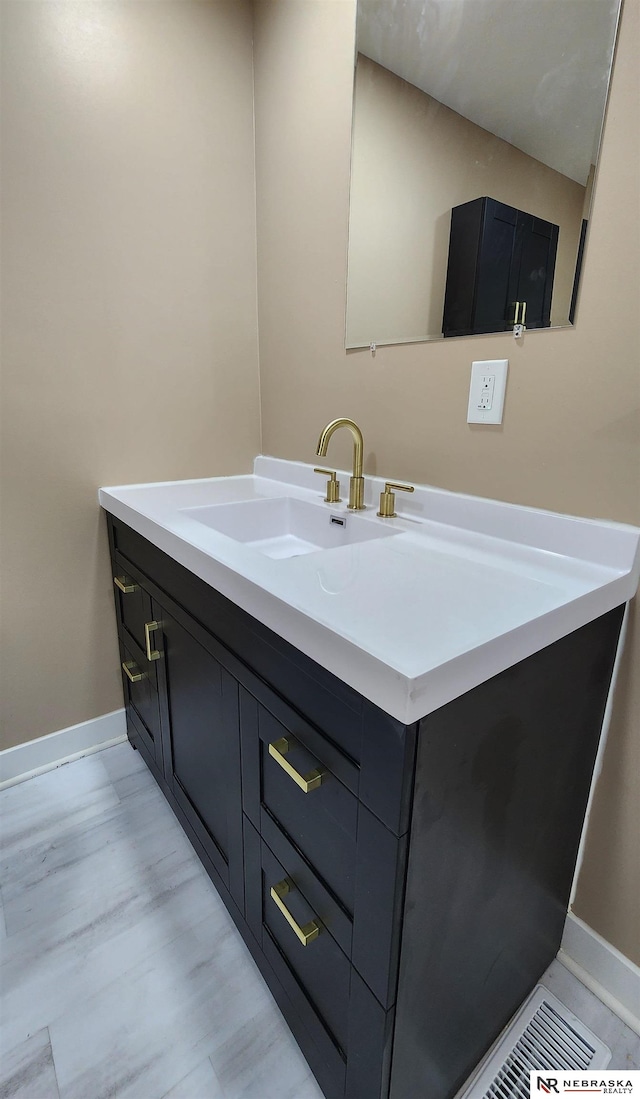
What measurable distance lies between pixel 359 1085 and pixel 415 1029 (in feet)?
0.44

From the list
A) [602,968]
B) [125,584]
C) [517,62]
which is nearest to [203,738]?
[125,584]

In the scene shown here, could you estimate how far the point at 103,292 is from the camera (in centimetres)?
141

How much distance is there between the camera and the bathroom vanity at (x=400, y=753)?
61 centimetres

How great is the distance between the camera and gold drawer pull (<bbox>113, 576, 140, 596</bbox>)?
4.66 ft

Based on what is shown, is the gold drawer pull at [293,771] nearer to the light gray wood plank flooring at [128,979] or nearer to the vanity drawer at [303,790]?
the vanity drawer at [303,790]

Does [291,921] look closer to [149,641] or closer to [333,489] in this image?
[149,641]

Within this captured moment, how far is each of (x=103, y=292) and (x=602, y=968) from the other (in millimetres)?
1970

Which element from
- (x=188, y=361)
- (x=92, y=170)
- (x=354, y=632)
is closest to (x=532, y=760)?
(x=354, y=632)

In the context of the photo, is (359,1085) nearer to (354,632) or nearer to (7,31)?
(354,632)

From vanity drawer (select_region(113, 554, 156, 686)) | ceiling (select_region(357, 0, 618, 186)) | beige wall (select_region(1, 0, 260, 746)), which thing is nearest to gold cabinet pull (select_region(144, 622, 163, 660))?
vanity drawer (select_region(113, 554, 156, 686))

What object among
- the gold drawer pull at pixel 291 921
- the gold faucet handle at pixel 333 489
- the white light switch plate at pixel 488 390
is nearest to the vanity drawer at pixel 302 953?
the gold drawer pull at pixel 291 921

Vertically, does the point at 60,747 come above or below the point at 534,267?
below

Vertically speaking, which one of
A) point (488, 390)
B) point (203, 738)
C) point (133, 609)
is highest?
point (488, 390)

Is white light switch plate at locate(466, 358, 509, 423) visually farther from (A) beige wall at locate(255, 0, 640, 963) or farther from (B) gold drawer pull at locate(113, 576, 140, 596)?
(B) gold drawer pull at locate(113, 576, 140, 596)
